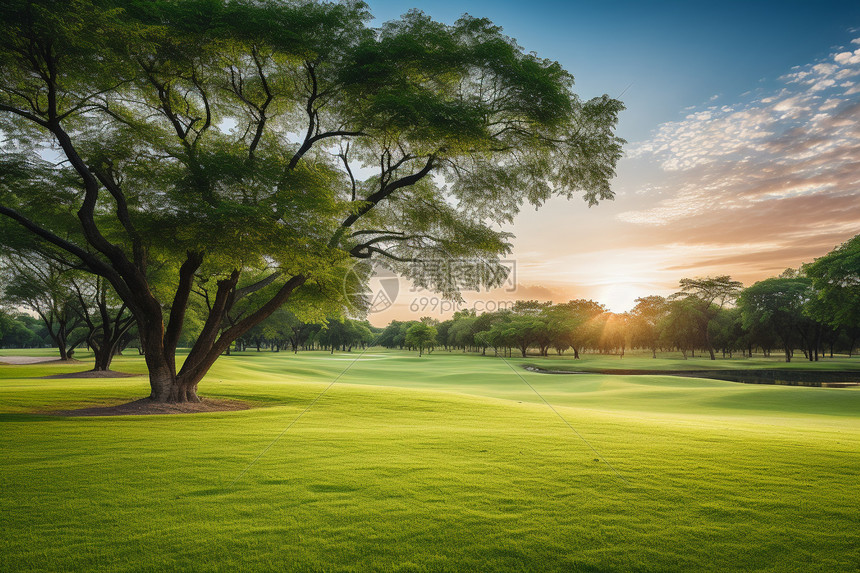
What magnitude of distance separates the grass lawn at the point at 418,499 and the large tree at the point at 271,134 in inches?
213

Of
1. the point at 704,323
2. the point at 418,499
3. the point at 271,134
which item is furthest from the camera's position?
the point at 704,323

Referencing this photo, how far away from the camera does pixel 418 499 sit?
216 inches

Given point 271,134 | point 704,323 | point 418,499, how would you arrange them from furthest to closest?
point 704,323, point 271,134, point 418,499

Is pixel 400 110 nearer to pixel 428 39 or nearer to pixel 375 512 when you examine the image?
pixel 428 39

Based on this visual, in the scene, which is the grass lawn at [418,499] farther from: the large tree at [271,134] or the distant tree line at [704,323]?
the distant tree line at [704,323]

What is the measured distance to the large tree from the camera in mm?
11703

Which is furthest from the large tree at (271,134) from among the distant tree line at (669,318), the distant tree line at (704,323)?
the distant tree line at (704,323)

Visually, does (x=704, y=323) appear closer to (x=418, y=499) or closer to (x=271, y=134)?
(x=271, y=134)

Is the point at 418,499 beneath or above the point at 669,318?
beneath

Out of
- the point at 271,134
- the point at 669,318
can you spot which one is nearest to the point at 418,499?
the point at 271,134

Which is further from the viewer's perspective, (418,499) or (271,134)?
(271,134)

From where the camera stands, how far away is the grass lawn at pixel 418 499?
4199 millimetres

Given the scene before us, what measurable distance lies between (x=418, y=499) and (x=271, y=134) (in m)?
15.9

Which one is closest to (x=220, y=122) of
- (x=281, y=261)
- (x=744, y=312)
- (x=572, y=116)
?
(x=281, y=261)
